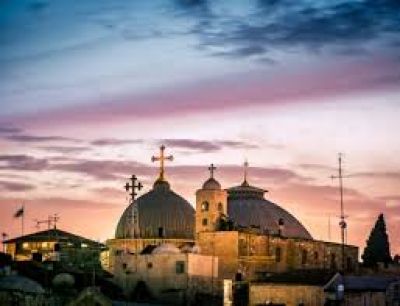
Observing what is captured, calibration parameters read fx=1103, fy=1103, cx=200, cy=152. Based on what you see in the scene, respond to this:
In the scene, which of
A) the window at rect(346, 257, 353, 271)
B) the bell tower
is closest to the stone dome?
the bell tower

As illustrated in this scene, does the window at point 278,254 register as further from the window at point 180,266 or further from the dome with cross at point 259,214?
the window at point 180,266

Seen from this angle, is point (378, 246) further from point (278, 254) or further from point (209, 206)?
point (209, 206)

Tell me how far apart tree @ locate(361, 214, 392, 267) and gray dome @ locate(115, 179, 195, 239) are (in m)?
15.0

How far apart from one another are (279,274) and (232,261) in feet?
18.3

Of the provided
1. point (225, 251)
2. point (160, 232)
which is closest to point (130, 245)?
point (160, 232)

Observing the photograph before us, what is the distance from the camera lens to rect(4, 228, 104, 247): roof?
102 metres

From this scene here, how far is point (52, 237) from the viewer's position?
102 meters

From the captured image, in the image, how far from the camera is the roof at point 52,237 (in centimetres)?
10194

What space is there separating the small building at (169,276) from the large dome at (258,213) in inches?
402

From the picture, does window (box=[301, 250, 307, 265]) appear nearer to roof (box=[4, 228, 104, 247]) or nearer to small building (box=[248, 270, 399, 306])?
small building (box=[248, 270, 399, 306])

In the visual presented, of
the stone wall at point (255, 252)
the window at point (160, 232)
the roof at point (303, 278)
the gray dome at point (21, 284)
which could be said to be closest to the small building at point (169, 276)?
the stone wall at point (255, 252)

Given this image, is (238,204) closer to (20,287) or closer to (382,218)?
(382,218)

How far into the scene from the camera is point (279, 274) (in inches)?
3073

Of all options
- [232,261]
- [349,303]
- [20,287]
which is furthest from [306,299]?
[20,287]
